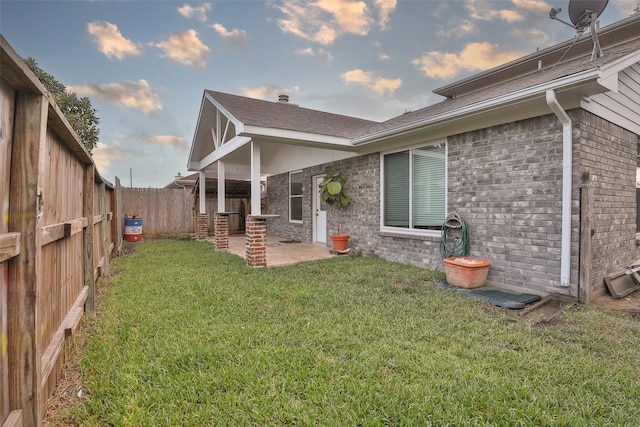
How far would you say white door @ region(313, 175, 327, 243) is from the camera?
8.53 m

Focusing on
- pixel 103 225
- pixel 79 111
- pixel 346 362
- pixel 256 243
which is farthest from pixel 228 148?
pixel 79 111

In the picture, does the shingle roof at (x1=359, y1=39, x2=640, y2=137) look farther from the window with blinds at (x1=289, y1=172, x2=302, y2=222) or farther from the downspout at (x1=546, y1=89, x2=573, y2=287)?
the window with blinds at (x1=289, y1=172, x2=302, y2=222)

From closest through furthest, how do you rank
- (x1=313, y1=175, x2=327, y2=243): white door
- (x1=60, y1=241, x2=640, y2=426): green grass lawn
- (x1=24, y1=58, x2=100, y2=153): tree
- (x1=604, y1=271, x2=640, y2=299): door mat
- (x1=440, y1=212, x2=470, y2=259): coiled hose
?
(x1=60, y1=241, x2=640, y2=426): green grass lawn, (x1=604, y1=271, x2=640, y2=299): door mat, (x1=440, y1=212, x2=470, y2=259): coiled hose, (x1=313, y1=175, x2=327, y2=243): white door, (x1=24, y1=58, x2=100, y2=153): tree

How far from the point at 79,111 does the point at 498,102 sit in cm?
1512

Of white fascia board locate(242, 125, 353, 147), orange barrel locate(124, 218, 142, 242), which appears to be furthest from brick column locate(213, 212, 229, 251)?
orange barrel locate(124, 218, 142, 242)

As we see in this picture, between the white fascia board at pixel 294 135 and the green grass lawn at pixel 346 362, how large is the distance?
9.54 feet

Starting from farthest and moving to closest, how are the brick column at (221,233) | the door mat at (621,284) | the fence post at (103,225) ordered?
1. the brick column at (221,233)
2. the fence post at (103,225)
3. the door mat at (621,284)

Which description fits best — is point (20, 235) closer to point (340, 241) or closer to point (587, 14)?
point (340, 241)

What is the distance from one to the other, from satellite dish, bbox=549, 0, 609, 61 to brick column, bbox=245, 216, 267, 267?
19.2 ft

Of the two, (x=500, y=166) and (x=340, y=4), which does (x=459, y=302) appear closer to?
(x=500, y=166)

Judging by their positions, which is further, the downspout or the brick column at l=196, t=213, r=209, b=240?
the brick column at l=196, t=213, r=209, b=240

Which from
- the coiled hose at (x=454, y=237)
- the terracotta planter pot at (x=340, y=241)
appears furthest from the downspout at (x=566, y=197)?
the terracotta planter pot at (x=340, y=241)

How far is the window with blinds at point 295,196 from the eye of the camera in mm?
9625

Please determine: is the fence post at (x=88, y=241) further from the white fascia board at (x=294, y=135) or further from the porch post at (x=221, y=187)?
the porch post at (x=221, y=187)
